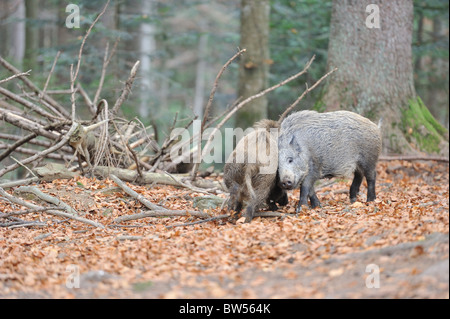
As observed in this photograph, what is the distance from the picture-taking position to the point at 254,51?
1295 cm

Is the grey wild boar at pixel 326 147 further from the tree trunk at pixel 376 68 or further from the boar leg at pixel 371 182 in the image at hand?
the tree trunk at pixel 376 68

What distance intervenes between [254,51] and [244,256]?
8.59 m

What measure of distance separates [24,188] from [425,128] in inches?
318

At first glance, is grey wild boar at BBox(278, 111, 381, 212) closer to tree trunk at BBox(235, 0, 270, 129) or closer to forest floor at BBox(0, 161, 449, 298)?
forest floor at BBox(0, 161, 449, 298)

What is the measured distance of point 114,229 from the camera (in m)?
6.82

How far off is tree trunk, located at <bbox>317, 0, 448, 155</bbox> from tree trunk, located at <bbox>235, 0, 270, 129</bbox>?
2290 millimetres

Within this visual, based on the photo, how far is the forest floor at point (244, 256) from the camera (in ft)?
13.9

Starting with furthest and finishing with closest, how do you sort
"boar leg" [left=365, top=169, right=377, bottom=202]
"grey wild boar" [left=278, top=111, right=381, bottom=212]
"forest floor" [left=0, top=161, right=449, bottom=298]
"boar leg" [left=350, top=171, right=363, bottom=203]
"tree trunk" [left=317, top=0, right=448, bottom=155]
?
"tree trunk" [left=317, top=0, right=448, bottom=155]
"boar leg" [left=350, top=171, right=363, bottom=203]
"boar leg" [left=365, top=169, right=377, bottom=202]
"grey wild boar" [left=278, top=111, right=381, bottom=212]
"forest floor" [left=0, top=161, right=449, bottom=298]

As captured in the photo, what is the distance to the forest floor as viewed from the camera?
425cm

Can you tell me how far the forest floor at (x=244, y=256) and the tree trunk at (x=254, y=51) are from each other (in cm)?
583

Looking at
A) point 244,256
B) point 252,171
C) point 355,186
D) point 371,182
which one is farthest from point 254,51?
point 244,256

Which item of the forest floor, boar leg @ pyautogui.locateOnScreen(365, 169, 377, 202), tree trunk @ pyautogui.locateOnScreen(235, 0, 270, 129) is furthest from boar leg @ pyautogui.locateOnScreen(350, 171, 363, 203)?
tree trunk @ pyautogui.locateOnScreen(235, 0, 270, 129)
